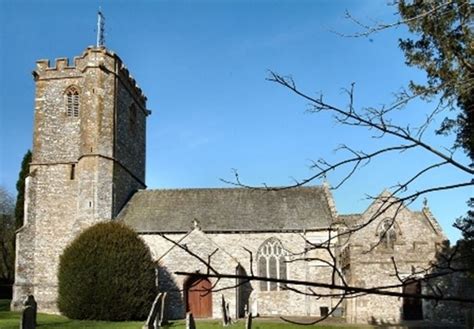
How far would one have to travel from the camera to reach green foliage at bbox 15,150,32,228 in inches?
1551

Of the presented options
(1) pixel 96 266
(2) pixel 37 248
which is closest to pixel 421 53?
(1) pixel 96 266

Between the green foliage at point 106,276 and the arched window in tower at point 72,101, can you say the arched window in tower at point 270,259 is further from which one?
the arched window in tower at point 72,101

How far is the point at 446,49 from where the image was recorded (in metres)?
6.21

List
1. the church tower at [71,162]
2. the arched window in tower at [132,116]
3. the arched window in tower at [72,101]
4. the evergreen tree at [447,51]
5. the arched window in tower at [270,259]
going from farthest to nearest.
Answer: the arched window in tower at [132,116], the arched window in tower at [72,101], the church tower at [71,162], the arched window in tower at [270,259], the evergreen tree at [447,51]

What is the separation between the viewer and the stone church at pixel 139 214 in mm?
26531

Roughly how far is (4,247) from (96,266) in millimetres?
25866

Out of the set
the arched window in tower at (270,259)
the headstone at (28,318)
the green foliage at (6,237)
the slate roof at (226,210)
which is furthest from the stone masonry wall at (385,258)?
the green foliage at (6,237)

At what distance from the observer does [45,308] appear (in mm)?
28000

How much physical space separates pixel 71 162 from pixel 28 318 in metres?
16.0

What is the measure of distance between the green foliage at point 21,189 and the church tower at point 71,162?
996 centimetres

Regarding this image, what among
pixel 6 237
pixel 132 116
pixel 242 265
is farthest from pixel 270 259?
pixel 6 237

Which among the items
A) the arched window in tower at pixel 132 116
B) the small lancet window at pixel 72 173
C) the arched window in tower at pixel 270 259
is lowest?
the arched window in tower at pixel 270 259

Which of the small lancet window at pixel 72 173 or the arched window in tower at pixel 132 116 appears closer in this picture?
the small lancet window at pixel 72 173

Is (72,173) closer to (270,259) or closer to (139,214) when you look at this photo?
(139,214)
